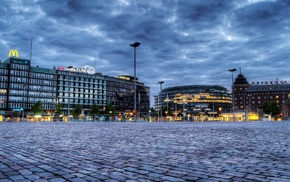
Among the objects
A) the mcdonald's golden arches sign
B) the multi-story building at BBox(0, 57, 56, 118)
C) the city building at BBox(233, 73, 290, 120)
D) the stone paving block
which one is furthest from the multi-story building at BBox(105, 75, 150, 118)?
the stone paving block

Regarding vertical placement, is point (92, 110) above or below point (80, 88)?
below

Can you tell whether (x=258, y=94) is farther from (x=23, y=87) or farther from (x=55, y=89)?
(x=23, y=87)

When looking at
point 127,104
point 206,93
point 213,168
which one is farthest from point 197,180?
point 206,93

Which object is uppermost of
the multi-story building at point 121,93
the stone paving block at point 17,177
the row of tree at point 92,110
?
the multi-story building at point 121,93

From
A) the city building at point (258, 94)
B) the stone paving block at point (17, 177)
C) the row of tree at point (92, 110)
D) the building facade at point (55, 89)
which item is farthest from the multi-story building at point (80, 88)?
the stone paving block at point (17, 177)

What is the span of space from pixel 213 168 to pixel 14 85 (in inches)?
5008

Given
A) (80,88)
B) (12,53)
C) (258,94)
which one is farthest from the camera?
(258,94)

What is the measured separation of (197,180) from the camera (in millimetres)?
4785

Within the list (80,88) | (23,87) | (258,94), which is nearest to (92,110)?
(80,88)

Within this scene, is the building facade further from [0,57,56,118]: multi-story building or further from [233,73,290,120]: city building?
[233,73,290,120]: city building

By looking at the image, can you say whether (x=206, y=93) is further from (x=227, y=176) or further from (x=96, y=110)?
(x=227, y=176)

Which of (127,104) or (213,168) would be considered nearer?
(213,168)

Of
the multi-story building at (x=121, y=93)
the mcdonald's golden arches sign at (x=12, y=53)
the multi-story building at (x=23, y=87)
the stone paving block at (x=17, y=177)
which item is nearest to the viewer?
the stone paving block at (x=17, y=177)

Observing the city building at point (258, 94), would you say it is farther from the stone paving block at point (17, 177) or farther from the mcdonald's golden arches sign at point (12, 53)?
the stone paving block at point (17, 177)
